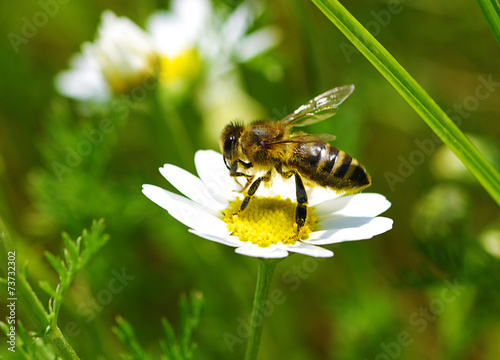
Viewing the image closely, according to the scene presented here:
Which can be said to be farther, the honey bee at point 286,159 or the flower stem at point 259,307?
the honey bee at point 286,159

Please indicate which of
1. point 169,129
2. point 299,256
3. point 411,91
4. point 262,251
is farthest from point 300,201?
point 299,256

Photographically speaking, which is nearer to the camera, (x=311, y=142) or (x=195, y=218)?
(x=195, y=218)

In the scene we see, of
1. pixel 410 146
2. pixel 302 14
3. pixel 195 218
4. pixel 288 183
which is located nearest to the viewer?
pixel 195 218

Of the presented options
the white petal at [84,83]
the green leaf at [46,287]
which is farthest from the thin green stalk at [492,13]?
the white petal at [84,83]

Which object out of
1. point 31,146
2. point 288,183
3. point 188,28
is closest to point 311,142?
point 288,183

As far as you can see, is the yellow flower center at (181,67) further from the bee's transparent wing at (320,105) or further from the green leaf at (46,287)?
the green leaf at (46,287)

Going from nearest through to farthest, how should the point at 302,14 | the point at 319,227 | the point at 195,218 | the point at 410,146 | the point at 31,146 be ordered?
the point at 195,218 → the point at 319,227 → the point at 302,14 → the point at 31,146 → the point at 410,146

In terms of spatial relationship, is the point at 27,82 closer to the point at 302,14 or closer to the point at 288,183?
the point at 302,14
